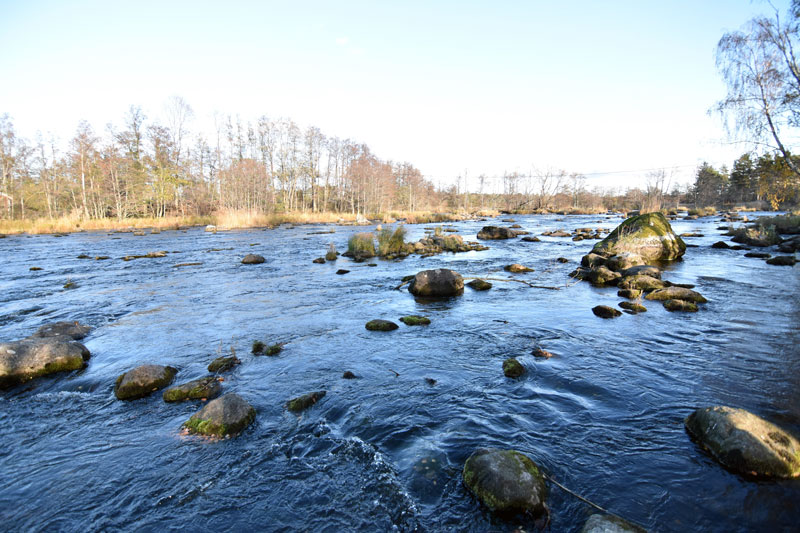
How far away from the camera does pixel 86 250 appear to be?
834 inches

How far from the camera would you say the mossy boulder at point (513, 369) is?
5.77 metres

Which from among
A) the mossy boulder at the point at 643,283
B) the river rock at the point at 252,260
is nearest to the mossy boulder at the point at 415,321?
the mossy boulder at the point at 643,283

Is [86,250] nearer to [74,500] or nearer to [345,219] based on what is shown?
[74,500]

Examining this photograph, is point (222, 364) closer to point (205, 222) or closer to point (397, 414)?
point (397, 414)

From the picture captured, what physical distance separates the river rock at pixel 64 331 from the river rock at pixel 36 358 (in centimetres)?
131

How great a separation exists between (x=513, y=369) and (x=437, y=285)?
204 inches

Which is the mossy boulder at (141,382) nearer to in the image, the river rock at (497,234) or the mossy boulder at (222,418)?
the mossy boulder at (222,418)

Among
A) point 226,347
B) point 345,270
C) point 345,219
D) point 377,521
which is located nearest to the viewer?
point 377,521

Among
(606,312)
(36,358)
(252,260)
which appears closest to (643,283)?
(606,312)

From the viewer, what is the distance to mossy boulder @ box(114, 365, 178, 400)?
528cm

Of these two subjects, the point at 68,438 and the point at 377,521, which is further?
the point at 68,438

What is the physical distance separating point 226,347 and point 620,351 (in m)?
6.92

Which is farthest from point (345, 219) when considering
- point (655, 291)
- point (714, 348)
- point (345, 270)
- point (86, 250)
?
point (714, 348)

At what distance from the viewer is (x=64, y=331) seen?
7777 mm
